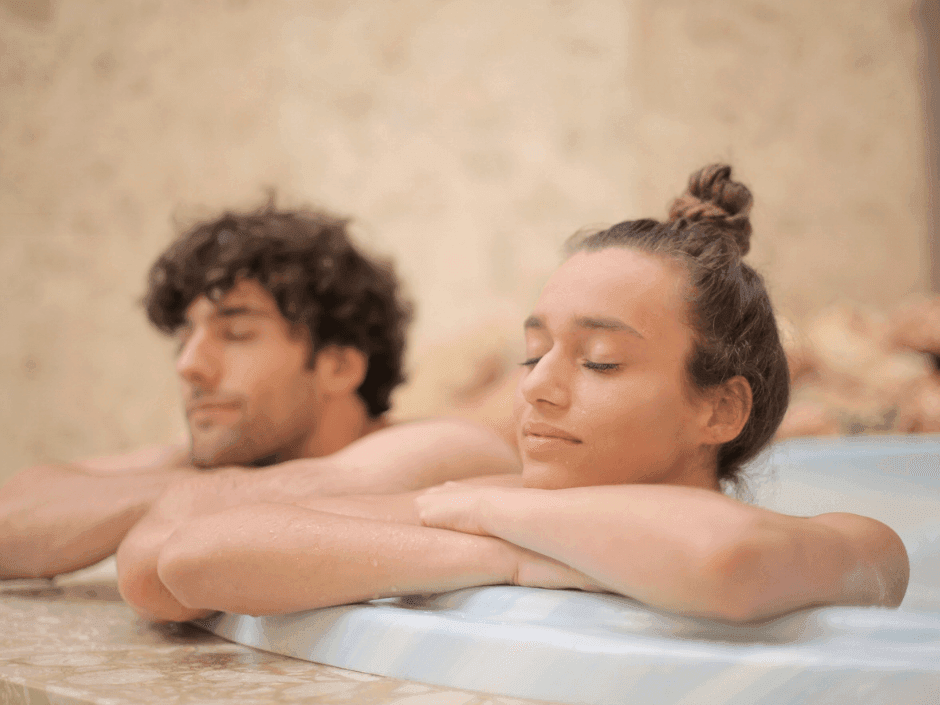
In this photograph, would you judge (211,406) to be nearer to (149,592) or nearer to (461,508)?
(149,592)

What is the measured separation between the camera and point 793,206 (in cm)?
364

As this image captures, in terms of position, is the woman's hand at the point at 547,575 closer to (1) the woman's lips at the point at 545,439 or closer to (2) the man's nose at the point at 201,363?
(1) the woman's lips at the point at 545,439

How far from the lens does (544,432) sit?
0.90 metres

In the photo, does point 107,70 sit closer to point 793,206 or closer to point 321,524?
point 793,206

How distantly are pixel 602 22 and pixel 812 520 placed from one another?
133 inches

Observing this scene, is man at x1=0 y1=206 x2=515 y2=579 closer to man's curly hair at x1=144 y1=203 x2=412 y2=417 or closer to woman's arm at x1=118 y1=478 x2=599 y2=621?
man's curly hair at x1=144 y1=203 x2=412 y2=417

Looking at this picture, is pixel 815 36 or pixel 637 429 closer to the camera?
pixel 637 429

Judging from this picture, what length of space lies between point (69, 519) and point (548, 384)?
839 millimetres

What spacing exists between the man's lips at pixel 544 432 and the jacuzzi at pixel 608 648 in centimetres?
16

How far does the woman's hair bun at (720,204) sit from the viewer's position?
1.02 meters

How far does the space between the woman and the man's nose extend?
1.56 feet

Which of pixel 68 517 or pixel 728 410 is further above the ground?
pixel 728 410

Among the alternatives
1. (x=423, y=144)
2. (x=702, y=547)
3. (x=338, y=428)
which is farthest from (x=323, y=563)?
(x=423, y=144)

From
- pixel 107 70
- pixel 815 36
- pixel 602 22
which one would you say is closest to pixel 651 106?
pixel 602 22
